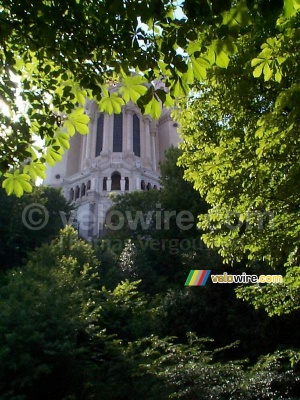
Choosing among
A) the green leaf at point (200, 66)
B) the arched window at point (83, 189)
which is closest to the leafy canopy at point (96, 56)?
the green leaf at point (200, 66)

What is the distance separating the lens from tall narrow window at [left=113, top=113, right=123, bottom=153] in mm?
43566

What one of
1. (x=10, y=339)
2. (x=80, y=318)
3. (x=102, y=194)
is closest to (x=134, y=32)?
(x=10, y=339)

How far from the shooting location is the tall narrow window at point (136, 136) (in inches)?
1743

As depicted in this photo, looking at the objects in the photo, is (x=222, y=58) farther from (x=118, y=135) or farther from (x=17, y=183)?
(x=118, y=135)

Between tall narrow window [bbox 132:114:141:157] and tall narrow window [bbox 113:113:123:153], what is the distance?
1490mm

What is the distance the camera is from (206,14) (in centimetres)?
271

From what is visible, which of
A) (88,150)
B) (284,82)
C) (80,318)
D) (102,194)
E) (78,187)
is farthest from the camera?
(88,150)

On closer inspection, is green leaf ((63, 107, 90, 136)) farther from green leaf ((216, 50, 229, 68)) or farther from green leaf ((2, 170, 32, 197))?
green leaf ((216, 50, 229, 68))

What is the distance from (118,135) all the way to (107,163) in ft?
20.8

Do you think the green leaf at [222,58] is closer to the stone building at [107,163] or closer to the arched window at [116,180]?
the stone building at [107,163]

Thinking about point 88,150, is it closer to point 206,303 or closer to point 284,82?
point 206,303

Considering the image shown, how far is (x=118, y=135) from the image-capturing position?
44.8 metres

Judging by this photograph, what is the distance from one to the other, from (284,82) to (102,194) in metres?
31.6
